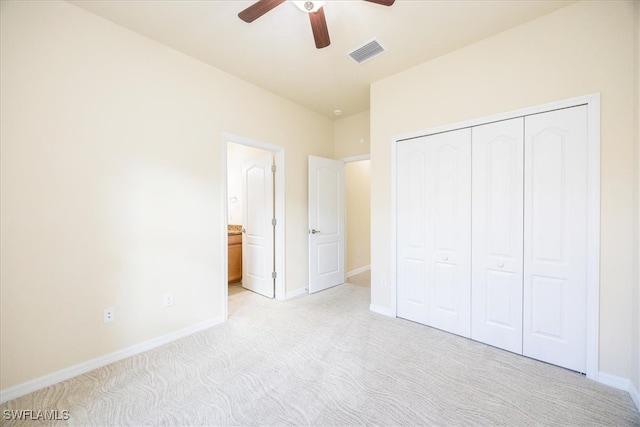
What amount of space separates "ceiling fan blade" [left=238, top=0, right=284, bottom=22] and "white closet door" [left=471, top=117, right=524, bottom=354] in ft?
6.64

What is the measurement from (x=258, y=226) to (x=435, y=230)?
7.84 feet

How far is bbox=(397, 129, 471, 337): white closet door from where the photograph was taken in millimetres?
2496

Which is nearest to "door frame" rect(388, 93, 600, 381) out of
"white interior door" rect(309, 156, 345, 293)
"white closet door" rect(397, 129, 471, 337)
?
"white closet door" rect(397, 129, 471, 337)

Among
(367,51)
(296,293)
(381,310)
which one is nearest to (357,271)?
(296,293)

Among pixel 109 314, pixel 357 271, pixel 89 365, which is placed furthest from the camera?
pixel 357 271

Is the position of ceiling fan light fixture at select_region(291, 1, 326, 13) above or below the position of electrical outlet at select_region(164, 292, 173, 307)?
above

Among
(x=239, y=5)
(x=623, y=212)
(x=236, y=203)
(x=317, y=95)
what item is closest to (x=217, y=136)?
(x=239, y=5)

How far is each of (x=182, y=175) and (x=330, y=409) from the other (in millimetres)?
2363

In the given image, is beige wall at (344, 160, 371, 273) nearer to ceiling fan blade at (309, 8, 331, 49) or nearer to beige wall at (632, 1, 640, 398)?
ceiling fan blade at (309, 8, 331, 49)

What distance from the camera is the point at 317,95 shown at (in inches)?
137

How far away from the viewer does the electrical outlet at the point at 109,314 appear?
82.0 inches

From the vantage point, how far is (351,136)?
4223 millimetres

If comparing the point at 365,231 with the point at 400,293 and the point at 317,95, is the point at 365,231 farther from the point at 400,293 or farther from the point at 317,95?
the point at 317,95

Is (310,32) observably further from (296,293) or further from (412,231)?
(296,293)
